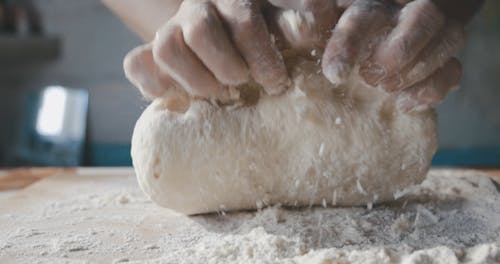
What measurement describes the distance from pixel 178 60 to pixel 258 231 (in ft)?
0.99

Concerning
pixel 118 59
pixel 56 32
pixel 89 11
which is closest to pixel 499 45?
pixel 118 59

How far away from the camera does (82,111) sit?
9.04 feet

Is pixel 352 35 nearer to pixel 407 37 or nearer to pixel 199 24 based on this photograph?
pixel 407 37

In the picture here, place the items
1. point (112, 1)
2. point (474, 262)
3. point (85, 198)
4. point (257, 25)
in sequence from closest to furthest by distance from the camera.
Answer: point (474, 262) < point (257, 25) < point (85, 198) < point (112, 1)

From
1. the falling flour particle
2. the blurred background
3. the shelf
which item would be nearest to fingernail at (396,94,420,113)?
the falling flour particle

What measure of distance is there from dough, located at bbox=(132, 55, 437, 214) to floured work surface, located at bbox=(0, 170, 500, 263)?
0.05 m

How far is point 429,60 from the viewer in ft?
2.85

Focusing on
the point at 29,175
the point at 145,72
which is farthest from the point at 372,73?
the point at 29,175

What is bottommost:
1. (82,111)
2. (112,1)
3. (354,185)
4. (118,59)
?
(82,111)

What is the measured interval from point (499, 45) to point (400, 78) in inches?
86.7

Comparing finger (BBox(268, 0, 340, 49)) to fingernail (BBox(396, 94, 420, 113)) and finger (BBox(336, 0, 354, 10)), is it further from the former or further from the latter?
fingernail (BBox(396, 94, 420, 113))

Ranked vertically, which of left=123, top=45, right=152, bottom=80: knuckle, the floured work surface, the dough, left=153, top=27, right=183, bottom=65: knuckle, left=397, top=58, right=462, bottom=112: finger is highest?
left=153, top=27, right=183, bottom=65: knuckle

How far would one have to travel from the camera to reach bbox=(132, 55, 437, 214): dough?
0.93 meters

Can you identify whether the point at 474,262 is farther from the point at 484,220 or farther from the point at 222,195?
the point at 222,195
